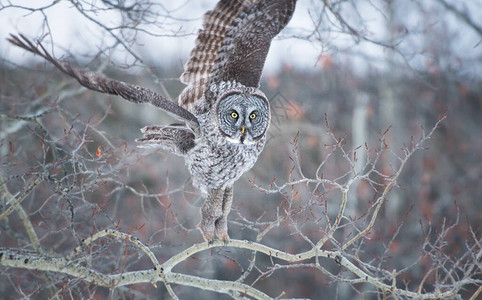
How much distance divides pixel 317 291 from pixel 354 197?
3078 millimetres

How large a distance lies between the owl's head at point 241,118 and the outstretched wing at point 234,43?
0.27m

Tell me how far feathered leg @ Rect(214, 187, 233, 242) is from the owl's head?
0.65 m

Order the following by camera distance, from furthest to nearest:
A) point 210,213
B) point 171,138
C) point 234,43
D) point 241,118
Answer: point 210,213, point 171,138, point 234,43, point 241,118

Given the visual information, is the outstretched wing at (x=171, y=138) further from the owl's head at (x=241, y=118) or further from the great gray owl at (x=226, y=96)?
the owl's head at (x=241, y=118)

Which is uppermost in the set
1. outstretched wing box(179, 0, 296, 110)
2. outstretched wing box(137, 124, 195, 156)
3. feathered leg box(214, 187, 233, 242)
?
outstretched wing box(179, 0, 296, 110)

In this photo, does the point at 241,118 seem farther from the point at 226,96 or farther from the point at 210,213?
the point at 210,213

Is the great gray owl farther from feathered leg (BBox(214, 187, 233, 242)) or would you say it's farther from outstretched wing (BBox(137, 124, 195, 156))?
feathered leg (BBox(214, 187, 233, 242))

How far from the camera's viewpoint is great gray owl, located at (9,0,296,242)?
3.55 meters

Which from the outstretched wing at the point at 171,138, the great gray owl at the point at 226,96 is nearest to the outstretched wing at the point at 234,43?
the great gray owl at the point at 226,96

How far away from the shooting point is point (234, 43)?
367cm

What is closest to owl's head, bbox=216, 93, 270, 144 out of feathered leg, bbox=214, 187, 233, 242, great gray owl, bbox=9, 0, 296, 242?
great gray owl, bbox=9, 0, 296, 242

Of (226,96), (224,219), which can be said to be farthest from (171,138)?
(224,219)

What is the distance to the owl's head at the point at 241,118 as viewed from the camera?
3516 mm

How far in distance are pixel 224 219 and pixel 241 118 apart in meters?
1.01
